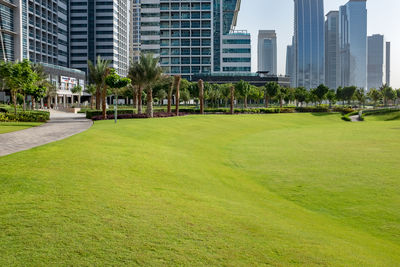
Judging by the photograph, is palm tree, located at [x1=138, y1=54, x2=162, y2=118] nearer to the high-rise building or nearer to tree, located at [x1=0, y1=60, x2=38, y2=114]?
tree, located at [x1=0, y1=60, x2=38, y2=114]

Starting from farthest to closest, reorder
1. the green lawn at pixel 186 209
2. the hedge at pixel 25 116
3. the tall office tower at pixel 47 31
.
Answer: the tall office tower at pixel 47 31, the hedge at pixel 25 116, the green lawn at pixel 186 209

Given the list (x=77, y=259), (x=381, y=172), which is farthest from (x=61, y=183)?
(x=381, y=172)

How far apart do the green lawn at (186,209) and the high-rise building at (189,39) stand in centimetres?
12864

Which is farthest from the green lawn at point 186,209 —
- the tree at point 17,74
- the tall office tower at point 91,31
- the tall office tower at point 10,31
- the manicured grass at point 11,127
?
the tall office tower at point 91,31

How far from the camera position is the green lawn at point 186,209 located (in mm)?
6008

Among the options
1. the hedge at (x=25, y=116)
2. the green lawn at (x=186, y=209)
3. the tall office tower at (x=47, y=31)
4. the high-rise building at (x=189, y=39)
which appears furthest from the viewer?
the high-rise building at (x=189, y=39)

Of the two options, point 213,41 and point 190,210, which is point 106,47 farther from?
point 190,210

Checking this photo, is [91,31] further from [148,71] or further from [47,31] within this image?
[148,71]

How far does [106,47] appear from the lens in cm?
15588

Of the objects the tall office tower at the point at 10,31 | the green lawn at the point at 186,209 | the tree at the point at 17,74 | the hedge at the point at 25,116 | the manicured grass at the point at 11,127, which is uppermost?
the tall office tower at the point at 10,31

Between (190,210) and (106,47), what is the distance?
15810 cm

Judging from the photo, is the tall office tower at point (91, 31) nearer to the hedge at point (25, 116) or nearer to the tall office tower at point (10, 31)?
the tall office tower at point (10, 31)

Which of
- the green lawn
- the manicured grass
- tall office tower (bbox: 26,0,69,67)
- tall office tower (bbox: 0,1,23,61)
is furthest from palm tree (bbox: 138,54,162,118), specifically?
tall office tower (bbox: 26,0,69,67)

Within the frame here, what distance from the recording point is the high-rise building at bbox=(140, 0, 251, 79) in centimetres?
14288
